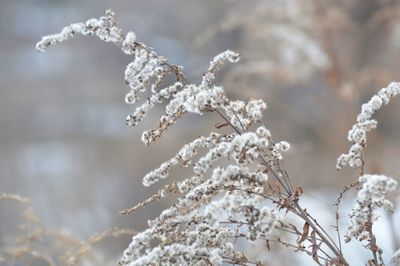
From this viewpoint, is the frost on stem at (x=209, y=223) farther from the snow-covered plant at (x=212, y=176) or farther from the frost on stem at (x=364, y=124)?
the frost on stem at (x=364, y=124)

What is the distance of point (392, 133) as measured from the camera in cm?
828

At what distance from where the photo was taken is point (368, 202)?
1.06 metres

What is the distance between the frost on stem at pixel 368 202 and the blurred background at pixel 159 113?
1279 millimetres

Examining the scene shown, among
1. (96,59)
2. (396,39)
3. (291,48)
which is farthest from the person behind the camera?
(96,59)

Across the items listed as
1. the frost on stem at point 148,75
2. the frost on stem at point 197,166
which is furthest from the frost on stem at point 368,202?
the frost on stem at point 148,75

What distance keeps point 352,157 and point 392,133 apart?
7.38m

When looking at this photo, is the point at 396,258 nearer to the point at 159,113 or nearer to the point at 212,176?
the point at 212,176

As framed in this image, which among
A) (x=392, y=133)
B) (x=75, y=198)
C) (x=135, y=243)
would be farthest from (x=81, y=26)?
(x=392, y=133)

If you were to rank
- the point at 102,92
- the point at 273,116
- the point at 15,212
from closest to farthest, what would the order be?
the point at 15,212 < the point at 273,116 < the point at 102,92

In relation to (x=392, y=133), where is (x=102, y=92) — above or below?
above

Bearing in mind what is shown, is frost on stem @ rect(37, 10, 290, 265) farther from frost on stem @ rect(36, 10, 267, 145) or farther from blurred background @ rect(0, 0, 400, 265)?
blurred background @ rect(0, 0, 400, 265)

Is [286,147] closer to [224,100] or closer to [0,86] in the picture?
[224,100]

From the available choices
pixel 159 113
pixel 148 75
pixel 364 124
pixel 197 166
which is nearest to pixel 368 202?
pixel 364 124

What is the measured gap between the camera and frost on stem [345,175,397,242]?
1000mm
